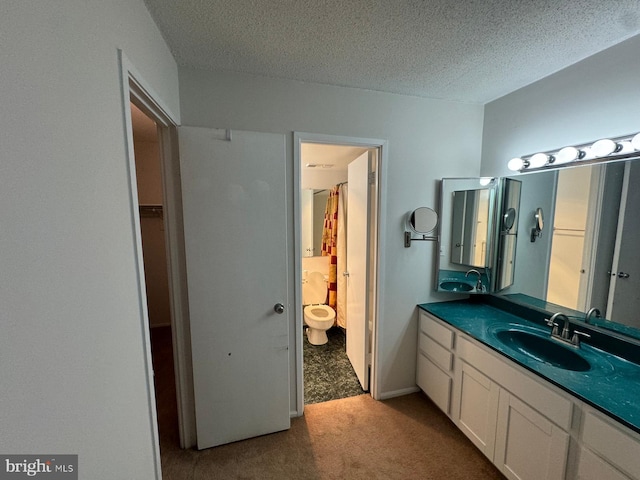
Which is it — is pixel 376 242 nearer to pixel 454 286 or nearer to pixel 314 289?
pixel 454 286

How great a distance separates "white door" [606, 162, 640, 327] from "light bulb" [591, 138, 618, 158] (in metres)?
0.11

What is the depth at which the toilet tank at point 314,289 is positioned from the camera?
3.53m

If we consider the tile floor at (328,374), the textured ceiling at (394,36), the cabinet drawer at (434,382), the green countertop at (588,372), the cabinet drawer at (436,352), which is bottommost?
the tile floor at (328,374)

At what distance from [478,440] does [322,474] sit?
1005mm

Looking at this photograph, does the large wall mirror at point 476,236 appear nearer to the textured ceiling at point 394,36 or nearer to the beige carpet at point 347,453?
the textured ceiling at point 394,36

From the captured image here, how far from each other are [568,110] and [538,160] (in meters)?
0.31

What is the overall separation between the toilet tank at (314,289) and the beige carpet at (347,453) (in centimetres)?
159

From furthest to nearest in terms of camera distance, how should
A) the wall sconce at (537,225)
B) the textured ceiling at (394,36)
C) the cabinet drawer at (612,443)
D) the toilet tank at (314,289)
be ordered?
the toilet tank at (314,289)
the wall sconce at (537,225)
the textured ceiling at (394,36)
the cabinet drawer at (612,443)

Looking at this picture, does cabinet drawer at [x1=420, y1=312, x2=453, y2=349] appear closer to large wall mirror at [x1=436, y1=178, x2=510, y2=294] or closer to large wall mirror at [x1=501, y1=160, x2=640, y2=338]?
large wall mirror at [x1=436, y1=178, x2=510, y2=294]

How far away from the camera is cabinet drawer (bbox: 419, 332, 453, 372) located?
1.86 metres

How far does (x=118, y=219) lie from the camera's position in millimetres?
821

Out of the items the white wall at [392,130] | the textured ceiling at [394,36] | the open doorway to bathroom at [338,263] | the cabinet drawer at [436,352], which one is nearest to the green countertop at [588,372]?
the cabinet drawer at [436,352]

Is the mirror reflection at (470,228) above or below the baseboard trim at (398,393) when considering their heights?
above
